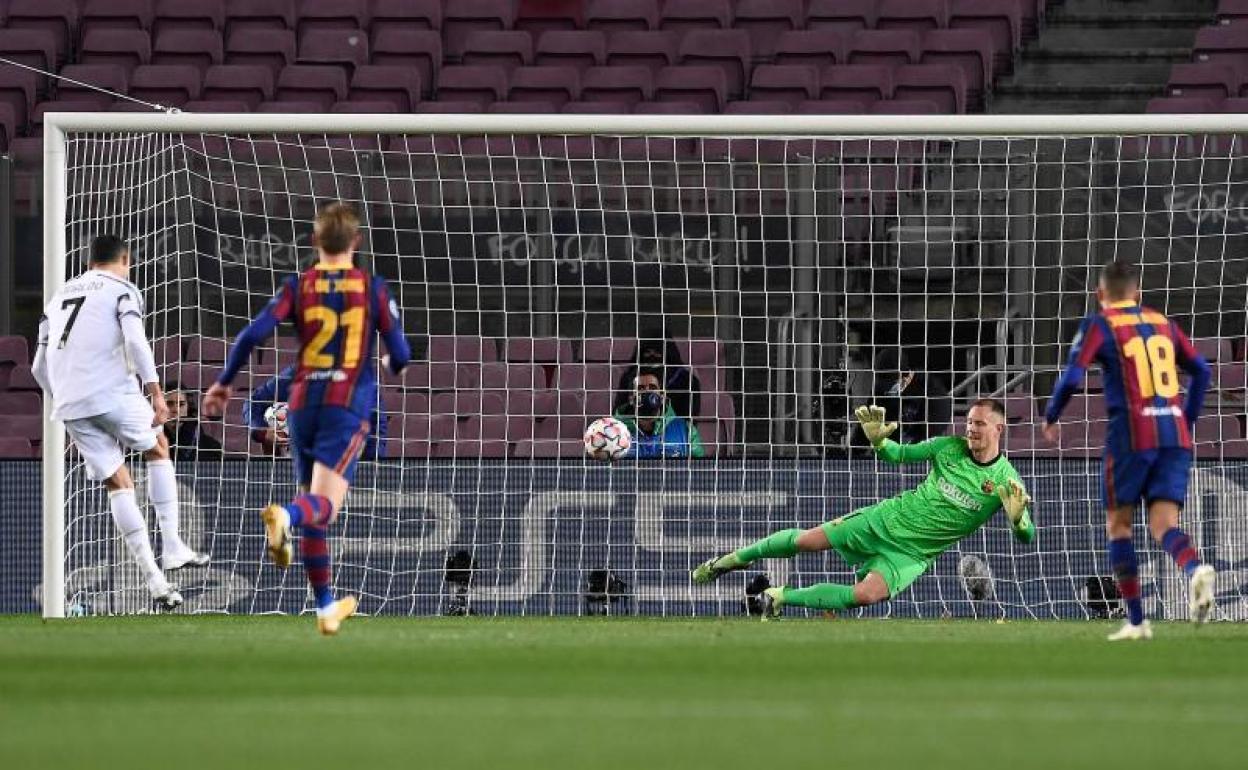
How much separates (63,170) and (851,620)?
17.3 feet

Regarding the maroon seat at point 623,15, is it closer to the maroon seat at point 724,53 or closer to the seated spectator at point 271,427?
the maroon seat at point 724,53

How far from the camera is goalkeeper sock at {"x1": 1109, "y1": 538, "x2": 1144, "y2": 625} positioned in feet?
35.5

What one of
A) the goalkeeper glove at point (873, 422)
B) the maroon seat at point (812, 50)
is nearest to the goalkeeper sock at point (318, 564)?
the goalkeeper glove at point (873, 422)

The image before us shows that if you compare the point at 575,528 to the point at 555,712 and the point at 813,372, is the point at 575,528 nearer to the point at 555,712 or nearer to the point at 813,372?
the point at 813,372

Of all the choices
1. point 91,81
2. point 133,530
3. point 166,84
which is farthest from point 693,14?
point 133,530

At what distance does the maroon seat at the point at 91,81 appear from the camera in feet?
68.0

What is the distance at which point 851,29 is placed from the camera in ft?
71.2

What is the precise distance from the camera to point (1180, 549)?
10.6m

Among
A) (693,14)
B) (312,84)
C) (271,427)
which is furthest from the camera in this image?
(693,14)

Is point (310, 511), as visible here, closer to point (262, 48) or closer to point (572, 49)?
point (572, 49)

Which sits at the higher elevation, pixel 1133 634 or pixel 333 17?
pixel 333 17

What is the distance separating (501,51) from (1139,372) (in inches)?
468

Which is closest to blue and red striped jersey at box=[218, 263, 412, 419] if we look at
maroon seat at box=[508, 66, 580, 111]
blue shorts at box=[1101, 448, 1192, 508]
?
blue shorts at box=[1101, 448, 1192, 508]

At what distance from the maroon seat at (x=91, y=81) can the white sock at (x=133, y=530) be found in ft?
28.1
